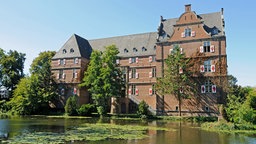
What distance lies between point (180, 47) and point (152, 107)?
1065cm

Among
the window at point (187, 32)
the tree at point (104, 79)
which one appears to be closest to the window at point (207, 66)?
the window at point (187, 32)

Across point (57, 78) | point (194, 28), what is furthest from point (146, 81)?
point (57, 78)

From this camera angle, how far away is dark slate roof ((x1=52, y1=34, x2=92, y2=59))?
47.4m

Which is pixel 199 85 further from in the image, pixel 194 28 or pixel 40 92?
pixel 40 92

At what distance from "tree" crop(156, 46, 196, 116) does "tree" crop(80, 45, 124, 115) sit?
7.16m

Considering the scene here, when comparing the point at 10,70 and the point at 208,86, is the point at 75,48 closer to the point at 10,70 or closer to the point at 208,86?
the point at 10,70

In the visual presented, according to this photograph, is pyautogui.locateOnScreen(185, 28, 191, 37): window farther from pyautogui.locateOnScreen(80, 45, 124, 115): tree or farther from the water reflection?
the water reflection

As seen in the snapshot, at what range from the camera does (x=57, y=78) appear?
4850 cm

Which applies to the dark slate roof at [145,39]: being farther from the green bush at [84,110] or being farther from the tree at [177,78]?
the green bush at [84,110]

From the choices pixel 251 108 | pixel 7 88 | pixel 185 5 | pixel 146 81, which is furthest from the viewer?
pixel 7 88

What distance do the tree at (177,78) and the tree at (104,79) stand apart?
23.5ft

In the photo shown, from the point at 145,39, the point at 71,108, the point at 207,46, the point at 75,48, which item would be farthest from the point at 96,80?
the point at 207,46

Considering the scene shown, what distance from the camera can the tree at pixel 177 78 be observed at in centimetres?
3619

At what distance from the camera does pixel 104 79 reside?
38688 millimetres
